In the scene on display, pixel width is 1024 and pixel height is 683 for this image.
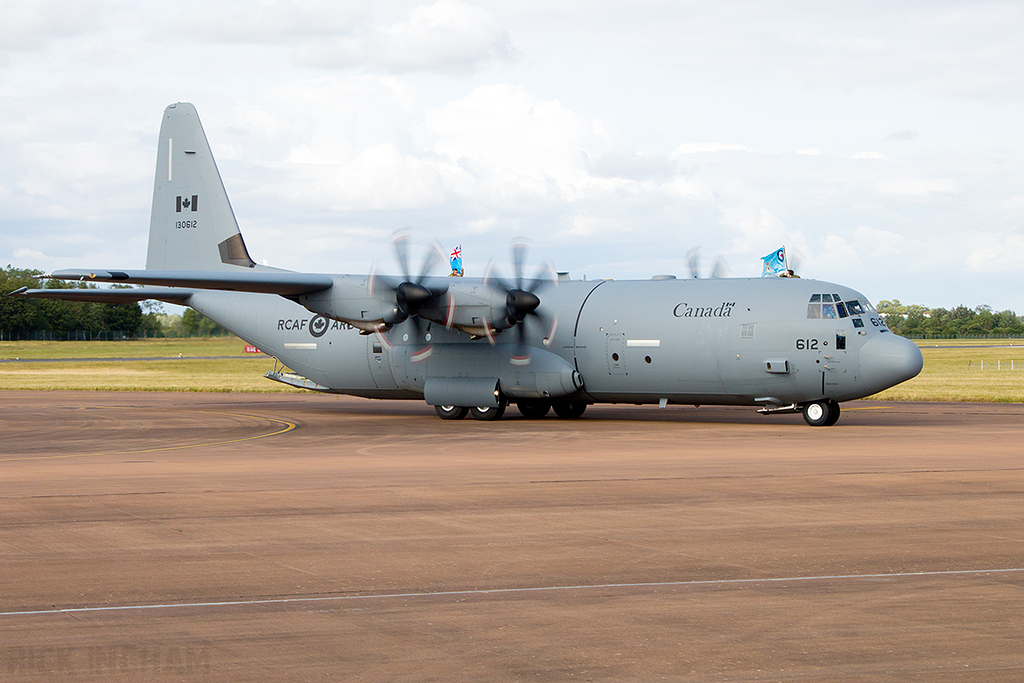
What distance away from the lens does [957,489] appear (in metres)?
15.6

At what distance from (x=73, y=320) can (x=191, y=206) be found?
9130cm

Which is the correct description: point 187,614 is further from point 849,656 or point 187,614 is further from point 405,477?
point 405,477

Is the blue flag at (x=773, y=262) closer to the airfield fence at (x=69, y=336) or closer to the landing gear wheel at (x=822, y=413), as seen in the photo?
the landing gear wheel at (x=822, y=413)

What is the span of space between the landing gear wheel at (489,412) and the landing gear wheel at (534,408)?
2.87 feet

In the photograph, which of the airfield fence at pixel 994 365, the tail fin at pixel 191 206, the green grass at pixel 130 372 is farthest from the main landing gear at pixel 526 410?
the airfield fence at pixel 994 365

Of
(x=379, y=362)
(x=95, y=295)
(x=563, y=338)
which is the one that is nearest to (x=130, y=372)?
(x=95, y=295)

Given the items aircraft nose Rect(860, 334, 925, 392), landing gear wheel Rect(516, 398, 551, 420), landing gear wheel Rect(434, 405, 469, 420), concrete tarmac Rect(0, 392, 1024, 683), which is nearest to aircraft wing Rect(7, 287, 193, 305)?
landing gear wheel Rect(434, 405, 469, 420)

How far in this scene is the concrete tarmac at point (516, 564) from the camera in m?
7.31

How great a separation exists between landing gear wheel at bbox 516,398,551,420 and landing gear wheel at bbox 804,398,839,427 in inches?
315

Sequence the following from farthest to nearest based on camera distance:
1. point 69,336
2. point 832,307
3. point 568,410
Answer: point 69,336 < point 568,410 < point 832,307

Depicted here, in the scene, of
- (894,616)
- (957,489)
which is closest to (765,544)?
(894,616)

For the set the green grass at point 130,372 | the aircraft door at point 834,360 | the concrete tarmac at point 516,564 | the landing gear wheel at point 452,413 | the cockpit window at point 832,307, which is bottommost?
the green grass at point 130,372

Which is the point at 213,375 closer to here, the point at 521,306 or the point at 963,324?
the point at 521,306

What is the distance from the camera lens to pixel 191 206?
37469mm
